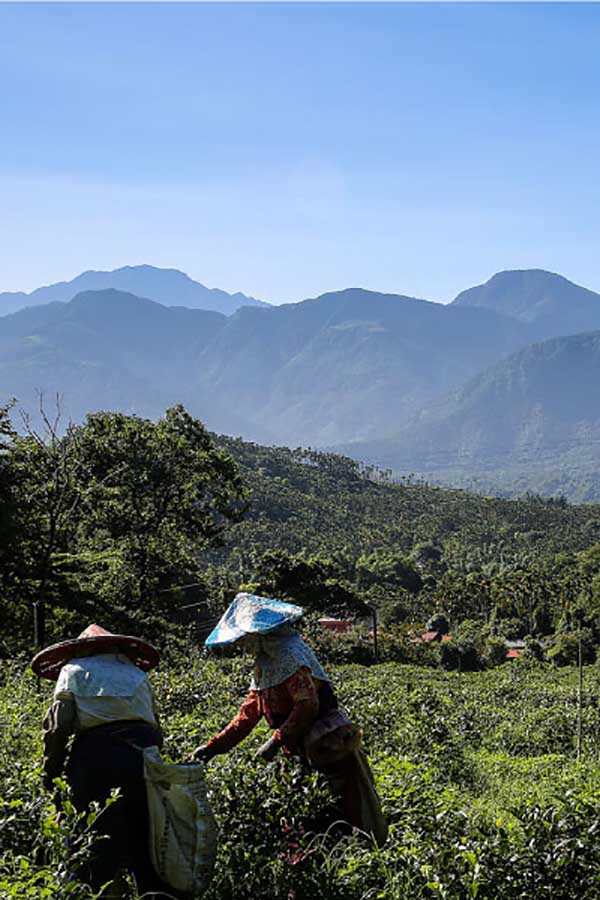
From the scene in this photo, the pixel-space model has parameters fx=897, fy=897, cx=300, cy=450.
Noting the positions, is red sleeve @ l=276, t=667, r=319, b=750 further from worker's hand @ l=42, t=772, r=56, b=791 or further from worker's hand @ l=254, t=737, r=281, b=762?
worker's hand @ l=42, t=772, r=56, b=791

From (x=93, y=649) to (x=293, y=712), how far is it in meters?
0.91

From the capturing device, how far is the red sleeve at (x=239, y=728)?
160 inches

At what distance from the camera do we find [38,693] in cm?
644

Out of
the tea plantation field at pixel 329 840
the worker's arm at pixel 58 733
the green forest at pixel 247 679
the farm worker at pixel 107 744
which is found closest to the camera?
the tea plantation field at pixel 329 840

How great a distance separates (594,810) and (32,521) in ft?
46.8

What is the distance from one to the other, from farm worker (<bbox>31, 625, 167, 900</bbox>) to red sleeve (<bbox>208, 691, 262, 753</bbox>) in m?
0.41

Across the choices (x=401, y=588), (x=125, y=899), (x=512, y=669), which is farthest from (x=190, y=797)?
(x=401, y=588)

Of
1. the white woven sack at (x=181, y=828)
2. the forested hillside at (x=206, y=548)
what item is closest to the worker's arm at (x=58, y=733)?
the white woven sack at (x=181, y=828)

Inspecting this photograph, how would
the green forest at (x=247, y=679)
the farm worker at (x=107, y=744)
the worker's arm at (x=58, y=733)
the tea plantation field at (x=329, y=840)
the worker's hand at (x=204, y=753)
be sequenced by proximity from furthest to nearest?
the worker's hand at (x=204, y=753) < the worker's arm at (x=58, y=733) < the farm worker at (x=107, y=744) < the green forest at (x=247, y=679) < the tea plantation field at (x=329, y=840)

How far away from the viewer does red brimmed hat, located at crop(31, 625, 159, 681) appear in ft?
12.4

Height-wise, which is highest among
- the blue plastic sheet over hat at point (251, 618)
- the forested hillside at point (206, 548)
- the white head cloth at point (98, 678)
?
the blue plastic sheet over hat at point (251, 618)

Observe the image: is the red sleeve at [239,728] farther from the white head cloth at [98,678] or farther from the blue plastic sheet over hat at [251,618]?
the white head cloth at [98,678]

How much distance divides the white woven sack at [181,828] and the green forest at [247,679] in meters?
0.19

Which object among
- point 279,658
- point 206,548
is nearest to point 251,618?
point 279,658
